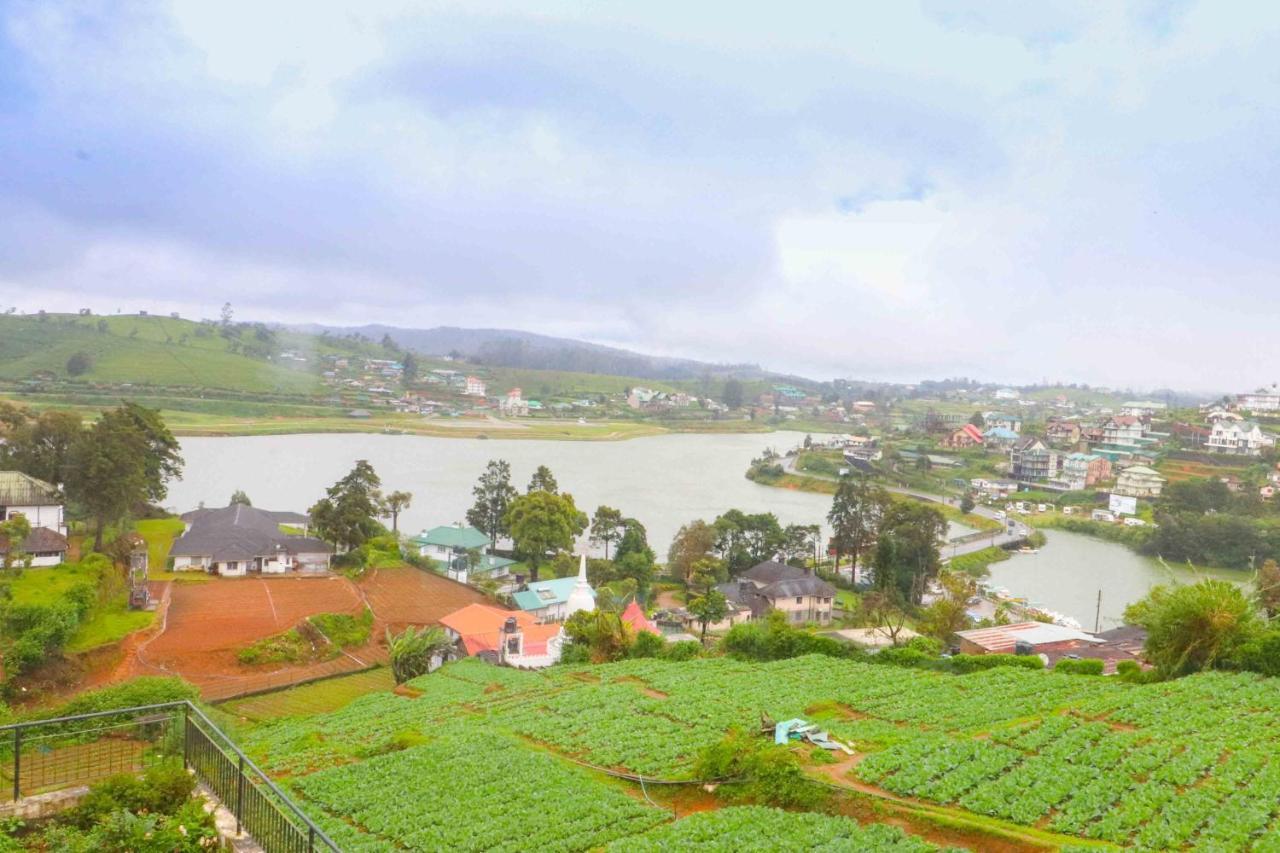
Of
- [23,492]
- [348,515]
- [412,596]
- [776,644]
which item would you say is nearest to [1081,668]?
[776,644]

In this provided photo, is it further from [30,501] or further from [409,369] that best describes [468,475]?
[409,369]

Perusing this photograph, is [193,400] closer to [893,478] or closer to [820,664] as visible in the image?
[893,478]

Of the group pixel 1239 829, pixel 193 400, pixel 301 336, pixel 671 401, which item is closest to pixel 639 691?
pixel 1239 829

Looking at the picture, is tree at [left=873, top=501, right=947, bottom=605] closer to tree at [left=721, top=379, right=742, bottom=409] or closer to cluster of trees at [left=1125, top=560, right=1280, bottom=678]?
cluster of trees at [left=1125, top=560, right=1280, bottom=678]

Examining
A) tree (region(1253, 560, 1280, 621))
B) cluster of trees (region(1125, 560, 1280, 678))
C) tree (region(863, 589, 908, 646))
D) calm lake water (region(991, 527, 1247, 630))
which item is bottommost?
calm lake water (region(991, 527, 1247, 630))

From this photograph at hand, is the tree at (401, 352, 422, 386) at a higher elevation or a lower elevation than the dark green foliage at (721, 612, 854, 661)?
higher

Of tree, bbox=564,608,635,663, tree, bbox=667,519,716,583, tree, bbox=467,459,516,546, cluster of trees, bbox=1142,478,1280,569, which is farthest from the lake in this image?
tree, bbox=564,608,635,663

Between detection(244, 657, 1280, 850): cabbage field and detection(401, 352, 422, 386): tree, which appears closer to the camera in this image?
detection(244, 657, 1280, 850): cabbage field
